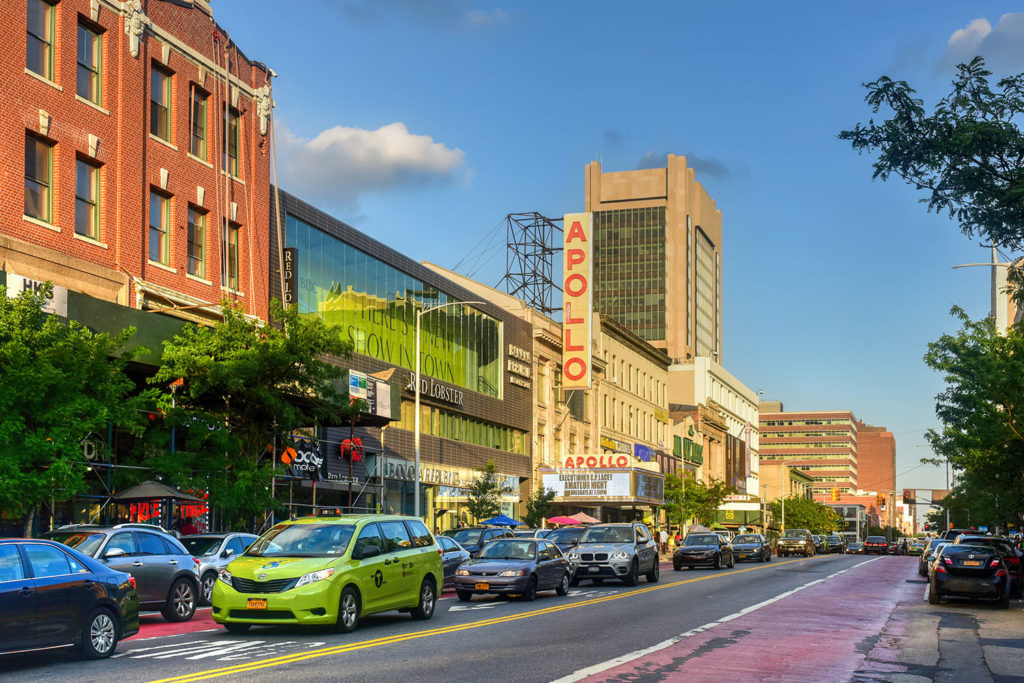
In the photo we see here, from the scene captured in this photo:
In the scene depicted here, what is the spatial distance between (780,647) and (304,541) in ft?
24.5

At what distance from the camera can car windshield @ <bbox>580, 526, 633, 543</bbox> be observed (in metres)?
34.2

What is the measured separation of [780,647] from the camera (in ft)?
56.9

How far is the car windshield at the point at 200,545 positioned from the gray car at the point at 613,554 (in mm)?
12208

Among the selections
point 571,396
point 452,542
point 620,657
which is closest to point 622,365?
point 571,396

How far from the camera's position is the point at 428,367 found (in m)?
55.2

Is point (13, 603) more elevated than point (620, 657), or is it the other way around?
point (13, 603)

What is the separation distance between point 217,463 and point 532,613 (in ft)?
33.6

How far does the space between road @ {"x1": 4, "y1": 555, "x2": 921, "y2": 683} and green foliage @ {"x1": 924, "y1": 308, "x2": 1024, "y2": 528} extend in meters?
9.66

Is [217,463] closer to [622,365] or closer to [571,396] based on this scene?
[571,396]

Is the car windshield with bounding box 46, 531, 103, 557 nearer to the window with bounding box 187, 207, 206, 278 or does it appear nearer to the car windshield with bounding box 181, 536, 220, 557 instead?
the car windshield with bounding box 181, 536, 220, 557

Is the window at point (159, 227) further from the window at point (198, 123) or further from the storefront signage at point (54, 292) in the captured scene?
the storefront signage at point (54, 292)

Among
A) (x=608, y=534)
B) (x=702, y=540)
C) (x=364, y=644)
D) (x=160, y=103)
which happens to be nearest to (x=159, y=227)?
(x=160, y=103)

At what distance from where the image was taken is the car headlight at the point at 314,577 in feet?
57.2

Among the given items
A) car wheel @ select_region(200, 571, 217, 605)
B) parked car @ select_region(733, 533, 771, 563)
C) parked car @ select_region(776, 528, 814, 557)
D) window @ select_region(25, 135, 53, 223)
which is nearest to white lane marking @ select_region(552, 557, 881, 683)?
car wheel @ select_region(200, 571, 217, 605)
